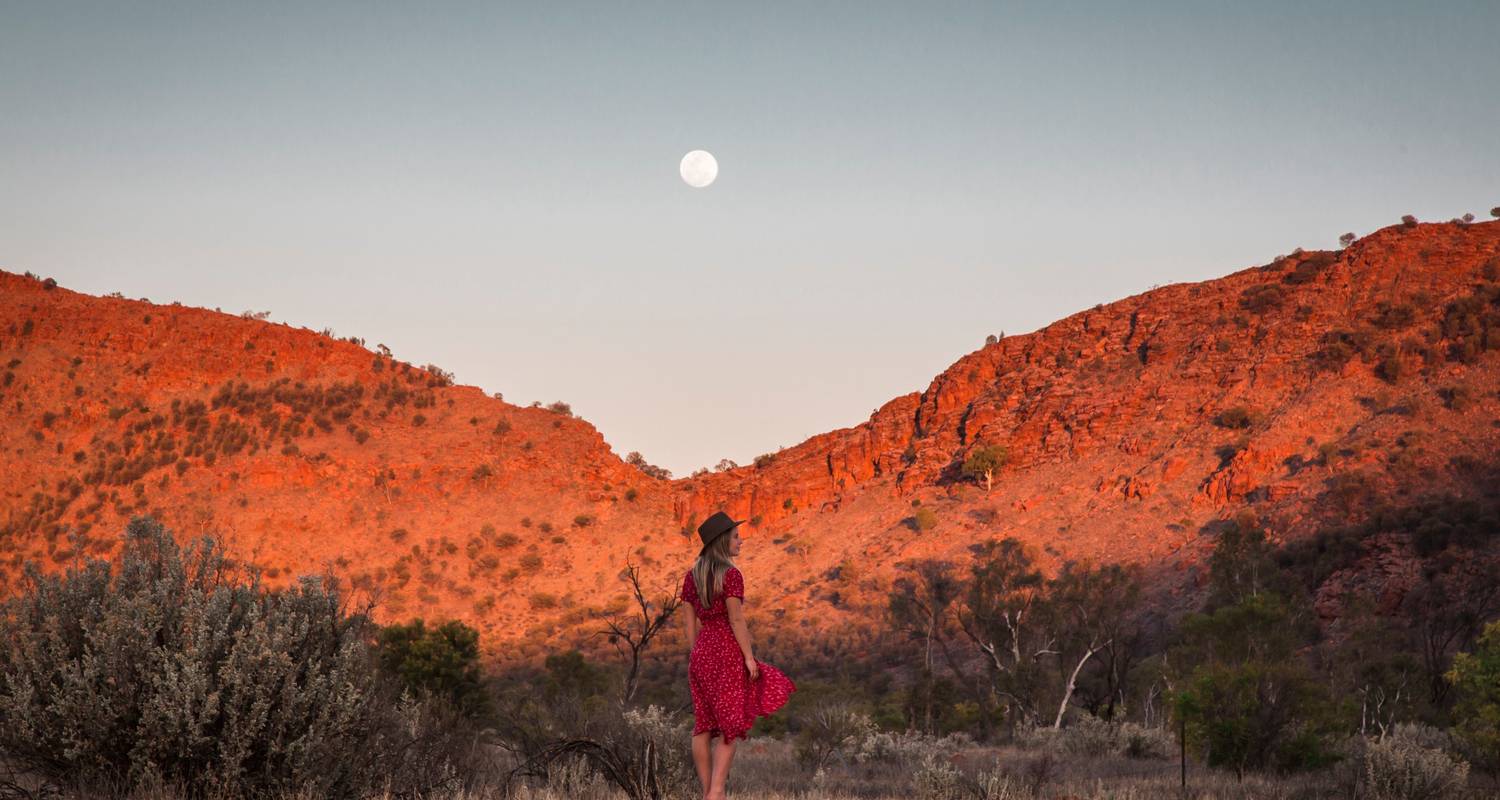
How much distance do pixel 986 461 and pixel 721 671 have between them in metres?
52.1

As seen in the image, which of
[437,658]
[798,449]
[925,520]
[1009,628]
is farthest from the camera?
[798,449]

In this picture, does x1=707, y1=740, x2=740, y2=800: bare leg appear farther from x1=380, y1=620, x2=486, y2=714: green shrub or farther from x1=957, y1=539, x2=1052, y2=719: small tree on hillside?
Answer: x1=380, y1=620, x2=486, y2=714: green shrub

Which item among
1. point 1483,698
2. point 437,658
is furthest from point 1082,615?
point 437,658

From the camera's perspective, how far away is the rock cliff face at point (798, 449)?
4812cm

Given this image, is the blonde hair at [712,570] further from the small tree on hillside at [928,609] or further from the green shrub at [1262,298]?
the green shrub at [1262,298]

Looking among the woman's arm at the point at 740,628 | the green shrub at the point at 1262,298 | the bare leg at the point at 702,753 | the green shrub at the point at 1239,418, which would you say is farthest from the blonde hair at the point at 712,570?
the green shrub at the point at 1262,298

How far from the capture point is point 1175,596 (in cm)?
4191

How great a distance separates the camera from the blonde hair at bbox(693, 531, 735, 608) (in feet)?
22.1

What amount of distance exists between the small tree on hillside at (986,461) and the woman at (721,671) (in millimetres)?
51352

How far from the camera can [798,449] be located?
69125 mm

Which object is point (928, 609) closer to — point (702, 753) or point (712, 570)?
point (702, 753)

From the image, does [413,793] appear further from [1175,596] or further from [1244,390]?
[1244,390]

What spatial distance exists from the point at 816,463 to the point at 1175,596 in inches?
1087

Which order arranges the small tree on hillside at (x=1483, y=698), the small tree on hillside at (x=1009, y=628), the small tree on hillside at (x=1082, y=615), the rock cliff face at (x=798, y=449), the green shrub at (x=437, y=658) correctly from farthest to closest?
the rock cliff face at (x=798, y=449) → the small tree on hillside at (x=1082, y=615) → the green shrub at (x=437, y=658) → the small tree on hillside at (x=1009, y=628) → the small tree on hillside at (x=1483, y=698)
